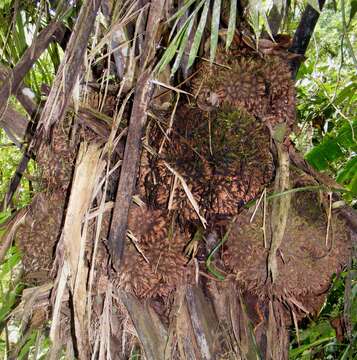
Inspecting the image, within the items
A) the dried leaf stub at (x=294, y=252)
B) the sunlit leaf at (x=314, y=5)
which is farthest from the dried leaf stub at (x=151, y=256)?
the sunlit leaf at (x=314, y=5)

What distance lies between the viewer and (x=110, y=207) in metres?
0.93

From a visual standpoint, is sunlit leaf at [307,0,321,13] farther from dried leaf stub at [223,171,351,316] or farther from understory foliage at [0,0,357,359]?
dried leaf stub at [223,171,351,316]

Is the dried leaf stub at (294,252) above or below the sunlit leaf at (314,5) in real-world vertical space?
below

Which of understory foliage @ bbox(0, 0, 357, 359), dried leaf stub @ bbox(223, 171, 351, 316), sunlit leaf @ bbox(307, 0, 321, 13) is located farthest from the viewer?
dried leaf stub @ bbox(223, 171, 351, 316)

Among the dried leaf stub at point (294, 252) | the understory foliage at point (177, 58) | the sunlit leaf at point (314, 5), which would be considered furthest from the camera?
the dried leaf stub at point (294, 252)

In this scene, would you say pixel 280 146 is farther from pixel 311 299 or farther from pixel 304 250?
pixel 311 299

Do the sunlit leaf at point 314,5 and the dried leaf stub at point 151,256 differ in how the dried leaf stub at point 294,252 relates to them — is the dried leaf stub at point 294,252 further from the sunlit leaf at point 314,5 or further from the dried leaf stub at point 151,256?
the sunlit leaf at point 314,5

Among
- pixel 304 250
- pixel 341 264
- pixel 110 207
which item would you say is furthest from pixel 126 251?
pixel 341 264

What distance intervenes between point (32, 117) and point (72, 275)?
1.45ft

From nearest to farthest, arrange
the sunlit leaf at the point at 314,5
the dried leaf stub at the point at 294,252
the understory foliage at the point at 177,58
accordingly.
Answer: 1. the sunlit leaf at the point at 314,5
2. the understory foliage at the point at 177,58
3. the dried leaf stub at the point at 294,252

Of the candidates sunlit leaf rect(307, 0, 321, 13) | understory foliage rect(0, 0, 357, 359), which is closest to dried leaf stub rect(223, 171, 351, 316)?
understory foliage rect(0, 0, 357, 359)

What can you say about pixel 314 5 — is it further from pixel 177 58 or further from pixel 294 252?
pixel 294 252

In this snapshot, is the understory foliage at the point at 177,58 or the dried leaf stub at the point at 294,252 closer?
the understory foliage at the point at 177,58

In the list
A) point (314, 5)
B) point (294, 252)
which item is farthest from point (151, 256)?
point (314, 5)
